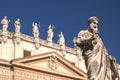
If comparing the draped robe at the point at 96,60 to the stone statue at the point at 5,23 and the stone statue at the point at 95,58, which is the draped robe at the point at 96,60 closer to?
the stone statue at the point at 95,58

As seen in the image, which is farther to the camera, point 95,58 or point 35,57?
point 35,57

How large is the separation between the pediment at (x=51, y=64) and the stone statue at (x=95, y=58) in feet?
82.4

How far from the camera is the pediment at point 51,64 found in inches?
1265

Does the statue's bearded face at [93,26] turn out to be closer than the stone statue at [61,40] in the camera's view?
Yes

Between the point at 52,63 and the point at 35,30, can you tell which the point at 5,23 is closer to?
the point at 35,30

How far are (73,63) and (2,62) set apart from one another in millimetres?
8583

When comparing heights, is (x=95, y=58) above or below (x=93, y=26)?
below

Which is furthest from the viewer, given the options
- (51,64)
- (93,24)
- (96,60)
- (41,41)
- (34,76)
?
(41,41)

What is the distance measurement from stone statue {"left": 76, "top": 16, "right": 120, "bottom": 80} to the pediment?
2511 cm

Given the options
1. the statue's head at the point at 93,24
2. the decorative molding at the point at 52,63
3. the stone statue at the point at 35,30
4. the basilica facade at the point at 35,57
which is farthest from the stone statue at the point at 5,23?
the statue's head at the point at 93,24

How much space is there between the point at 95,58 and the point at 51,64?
27.7 m

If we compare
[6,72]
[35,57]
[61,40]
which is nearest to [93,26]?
A: [6,72]

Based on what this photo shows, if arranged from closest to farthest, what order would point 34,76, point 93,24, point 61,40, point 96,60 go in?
point 96,60, point 93,24, point 34,76, point 61,40

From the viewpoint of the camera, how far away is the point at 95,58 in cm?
614
